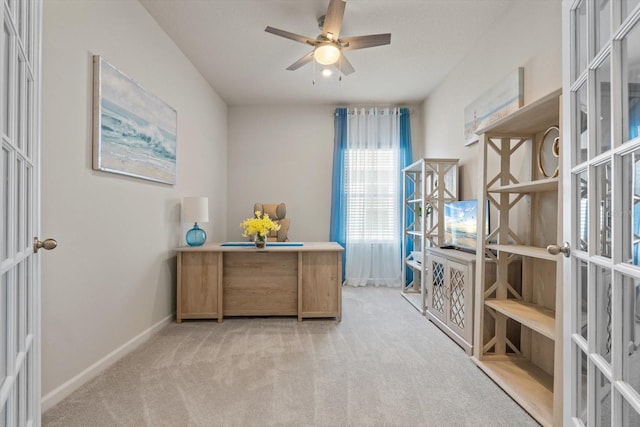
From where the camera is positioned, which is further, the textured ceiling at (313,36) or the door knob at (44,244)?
the textured ceiling at (313,36)

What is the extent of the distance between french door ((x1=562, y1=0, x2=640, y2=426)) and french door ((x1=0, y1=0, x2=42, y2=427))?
61.8 inches

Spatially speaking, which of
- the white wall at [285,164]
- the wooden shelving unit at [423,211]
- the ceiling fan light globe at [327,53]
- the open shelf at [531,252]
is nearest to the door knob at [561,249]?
the open shelf at [531,252]

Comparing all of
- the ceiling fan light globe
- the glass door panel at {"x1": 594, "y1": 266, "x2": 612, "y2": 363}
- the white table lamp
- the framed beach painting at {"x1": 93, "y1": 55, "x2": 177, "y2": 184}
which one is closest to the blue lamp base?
the white table lamp

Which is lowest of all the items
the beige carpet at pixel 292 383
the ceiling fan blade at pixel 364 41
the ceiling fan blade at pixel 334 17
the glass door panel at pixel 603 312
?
the beige carpet at pixel 292 383

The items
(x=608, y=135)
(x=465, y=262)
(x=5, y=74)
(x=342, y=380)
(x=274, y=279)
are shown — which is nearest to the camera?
(x=5, y=74)

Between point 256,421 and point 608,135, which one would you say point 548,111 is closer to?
point 608,135

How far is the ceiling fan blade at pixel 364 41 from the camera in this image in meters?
2.57

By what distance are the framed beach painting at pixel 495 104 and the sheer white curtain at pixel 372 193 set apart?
158 centimetres

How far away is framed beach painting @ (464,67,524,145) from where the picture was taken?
8.14 ft

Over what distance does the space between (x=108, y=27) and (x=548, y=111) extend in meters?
2.84

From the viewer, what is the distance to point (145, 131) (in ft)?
8.64

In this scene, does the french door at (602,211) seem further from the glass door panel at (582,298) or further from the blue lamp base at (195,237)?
the blue lamp base at (195,237)

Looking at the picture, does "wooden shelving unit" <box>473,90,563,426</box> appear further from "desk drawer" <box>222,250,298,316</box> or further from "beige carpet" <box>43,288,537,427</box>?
"desk drawer" <box>222,250,298,316</box>

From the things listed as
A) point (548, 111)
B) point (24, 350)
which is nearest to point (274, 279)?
point (24, 350)
